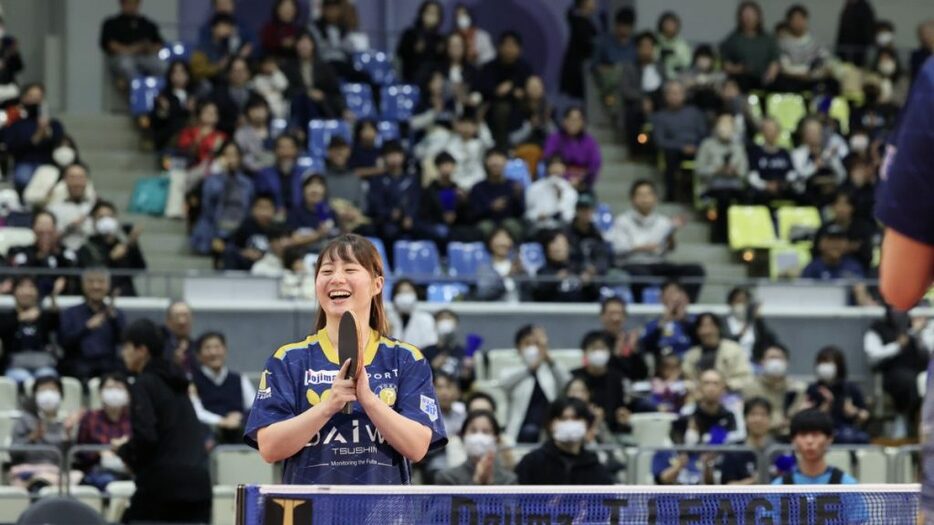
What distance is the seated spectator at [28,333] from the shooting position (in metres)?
14.1

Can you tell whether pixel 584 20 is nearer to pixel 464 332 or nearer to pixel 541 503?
pixel 464 332

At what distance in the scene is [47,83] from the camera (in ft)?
69.1

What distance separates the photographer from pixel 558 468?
1117 centimetres

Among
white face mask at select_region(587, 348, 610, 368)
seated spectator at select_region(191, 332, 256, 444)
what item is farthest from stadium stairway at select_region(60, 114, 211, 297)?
white face mask at select_region(587, 348, 610, 368)

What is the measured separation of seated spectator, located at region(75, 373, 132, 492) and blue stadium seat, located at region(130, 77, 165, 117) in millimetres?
7173

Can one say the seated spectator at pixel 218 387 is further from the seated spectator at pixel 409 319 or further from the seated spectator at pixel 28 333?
the seated spectator at pixel 409 319

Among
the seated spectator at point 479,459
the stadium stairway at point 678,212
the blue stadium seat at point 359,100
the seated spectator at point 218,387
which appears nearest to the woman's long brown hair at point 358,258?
the seated spectator at point 479,459

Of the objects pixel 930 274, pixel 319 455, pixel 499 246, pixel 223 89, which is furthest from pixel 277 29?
pixel 930 274

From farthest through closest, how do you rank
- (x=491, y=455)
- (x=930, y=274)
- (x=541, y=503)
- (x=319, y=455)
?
(x=491, y=455)
(x=319, y=455)
(x=541, y=503)
(x=930, y=274)

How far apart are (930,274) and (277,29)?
17.8 metres

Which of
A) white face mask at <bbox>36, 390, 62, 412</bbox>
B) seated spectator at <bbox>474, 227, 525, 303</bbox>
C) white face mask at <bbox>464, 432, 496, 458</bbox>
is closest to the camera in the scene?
white face mask at <bbox>464, 432, 496, 458</bbox>

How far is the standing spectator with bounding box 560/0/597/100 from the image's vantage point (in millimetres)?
21922

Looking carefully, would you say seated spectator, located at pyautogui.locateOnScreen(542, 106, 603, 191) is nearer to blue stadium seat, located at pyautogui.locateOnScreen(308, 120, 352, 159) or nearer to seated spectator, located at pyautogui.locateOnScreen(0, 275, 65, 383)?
blue stadium seat, located at pyautogui.locateOnScreen(308, 120, 352, 159)

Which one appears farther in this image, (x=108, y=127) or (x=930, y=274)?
(x=108, y=127)
